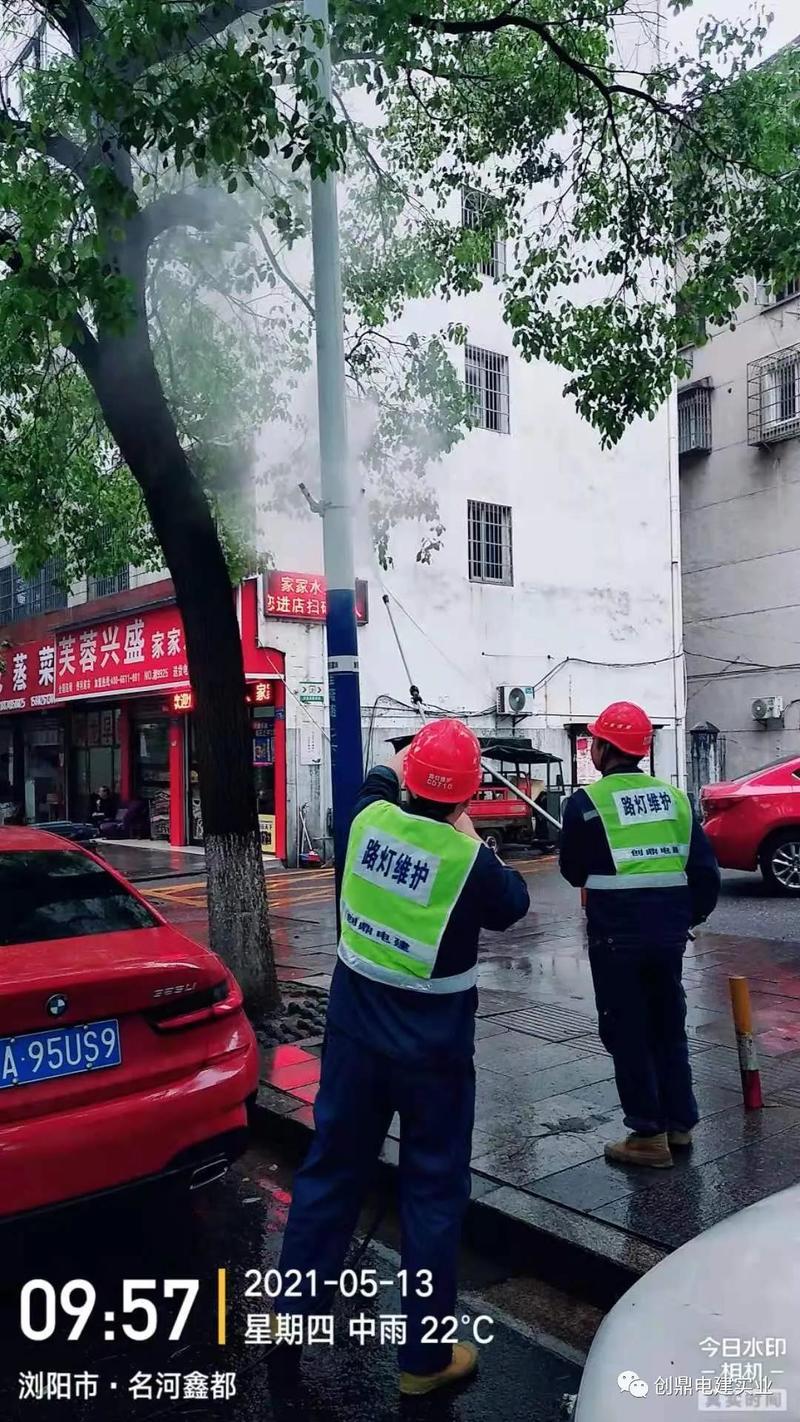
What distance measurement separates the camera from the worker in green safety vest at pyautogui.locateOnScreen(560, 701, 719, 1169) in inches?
158

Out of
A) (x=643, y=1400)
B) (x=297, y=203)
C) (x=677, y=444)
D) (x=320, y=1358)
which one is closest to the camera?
(x=643, y=1400)

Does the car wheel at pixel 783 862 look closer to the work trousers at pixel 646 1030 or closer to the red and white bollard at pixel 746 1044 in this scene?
the red and white bollard at pixel 746 1044

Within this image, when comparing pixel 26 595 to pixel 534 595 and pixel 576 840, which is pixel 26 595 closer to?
pixel 534 595

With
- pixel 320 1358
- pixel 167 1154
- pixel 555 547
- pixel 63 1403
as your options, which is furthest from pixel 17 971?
pixel 555 547

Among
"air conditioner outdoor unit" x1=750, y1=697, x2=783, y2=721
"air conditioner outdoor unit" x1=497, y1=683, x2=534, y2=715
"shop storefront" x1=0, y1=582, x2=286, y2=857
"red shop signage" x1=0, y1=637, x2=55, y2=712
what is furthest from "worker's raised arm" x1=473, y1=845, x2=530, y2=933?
"red shop signage" x1=0, y1=637, x2=55, y2=712

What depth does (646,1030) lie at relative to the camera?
13.3 ft

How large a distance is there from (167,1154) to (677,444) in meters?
19.2

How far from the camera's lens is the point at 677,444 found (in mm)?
20359

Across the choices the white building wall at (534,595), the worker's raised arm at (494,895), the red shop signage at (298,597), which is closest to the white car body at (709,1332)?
the worker's raised arm at (494,895)

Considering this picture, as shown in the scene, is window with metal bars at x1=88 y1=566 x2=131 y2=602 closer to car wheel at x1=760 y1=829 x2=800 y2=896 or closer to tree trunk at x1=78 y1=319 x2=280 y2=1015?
car wheel at x1=760 y1=829 x2=800 y2=896

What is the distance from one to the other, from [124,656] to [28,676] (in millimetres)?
4665

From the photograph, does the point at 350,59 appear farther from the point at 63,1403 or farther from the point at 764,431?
the point at 764,431

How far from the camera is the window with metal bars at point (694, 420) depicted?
21250 mm

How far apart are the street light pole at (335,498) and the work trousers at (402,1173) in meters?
1.91
